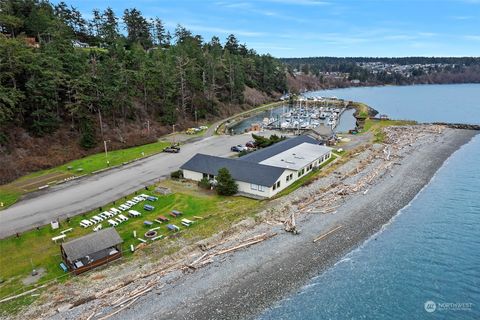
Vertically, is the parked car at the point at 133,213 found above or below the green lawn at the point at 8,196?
below

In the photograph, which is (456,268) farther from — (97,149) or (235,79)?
(235,79)

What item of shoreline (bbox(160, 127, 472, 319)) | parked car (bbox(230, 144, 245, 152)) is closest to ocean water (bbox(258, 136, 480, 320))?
shoreline (bbox(160, 127, 472, 319))

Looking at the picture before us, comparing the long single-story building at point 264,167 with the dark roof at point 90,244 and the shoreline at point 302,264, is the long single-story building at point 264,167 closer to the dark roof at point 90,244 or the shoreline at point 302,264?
the shoreline at point 302,264

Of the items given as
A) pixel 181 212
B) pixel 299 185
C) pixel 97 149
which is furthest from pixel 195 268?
pixel 97 149

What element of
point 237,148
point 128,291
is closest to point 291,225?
point 128,291

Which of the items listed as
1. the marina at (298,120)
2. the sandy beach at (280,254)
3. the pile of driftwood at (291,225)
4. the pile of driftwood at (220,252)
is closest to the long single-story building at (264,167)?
the sandy beach at (280,254)

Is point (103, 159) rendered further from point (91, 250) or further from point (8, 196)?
point (91, 250)
